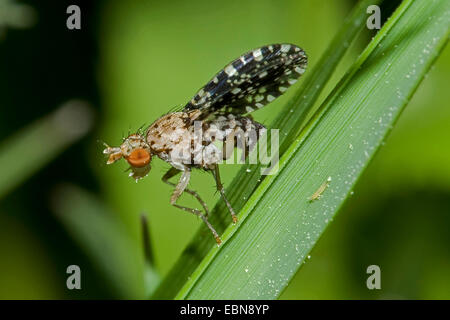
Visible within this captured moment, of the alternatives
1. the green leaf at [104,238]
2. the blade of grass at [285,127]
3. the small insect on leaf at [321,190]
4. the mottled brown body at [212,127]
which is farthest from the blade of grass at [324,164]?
the green leaf at [104,238]

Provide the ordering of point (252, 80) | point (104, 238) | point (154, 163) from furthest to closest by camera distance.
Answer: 1. point (104, 238)
2. point (154, 163)
3. point (252, 80)

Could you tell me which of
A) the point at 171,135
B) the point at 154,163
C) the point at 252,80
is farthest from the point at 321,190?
the point at 154,163

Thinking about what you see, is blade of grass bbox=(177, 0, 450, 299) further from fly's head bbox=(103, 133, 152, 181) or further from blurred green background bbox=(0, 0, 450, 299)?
blurred green background bbox=(0, 0, 450, 299)

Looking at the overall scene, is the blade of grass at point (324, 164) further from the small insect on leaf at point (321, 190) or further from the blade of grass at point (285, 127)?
the blade of grass at point (285, 127)

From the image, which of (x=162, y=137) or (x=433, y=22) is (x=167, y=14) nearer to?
(x=162, y=137)

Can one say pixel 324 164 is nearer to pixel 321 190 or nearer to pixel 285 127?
pixel 321 190

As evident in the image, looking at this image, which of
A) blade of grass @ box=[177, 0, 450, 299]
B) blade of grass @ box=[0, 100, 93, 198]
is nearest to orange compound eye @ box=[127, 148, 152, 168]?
blade of grass @ box=[0, 100, 93, 198]

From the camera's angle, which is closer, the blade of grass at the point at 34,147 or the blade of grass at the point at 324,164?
the blade of grass at the point at 324,164
